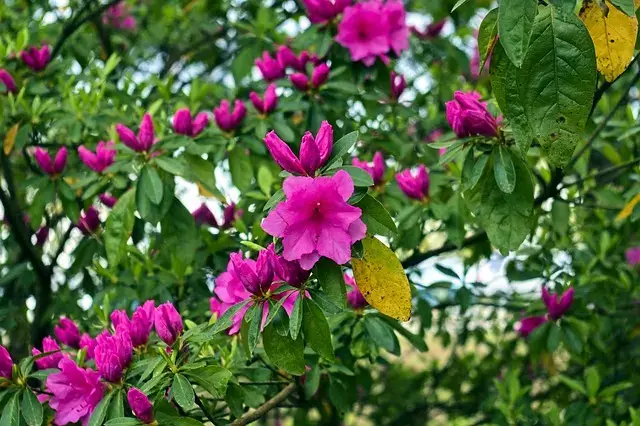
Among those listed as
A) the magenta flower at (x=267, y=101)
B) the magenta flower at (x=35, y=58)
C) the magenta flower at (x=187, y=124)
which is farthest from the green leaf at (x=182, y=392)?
the magenta flower at (x=35, y=58)

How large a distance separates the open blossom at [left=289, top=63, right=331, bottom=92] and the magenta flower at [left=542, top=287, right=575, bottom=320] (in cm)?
84

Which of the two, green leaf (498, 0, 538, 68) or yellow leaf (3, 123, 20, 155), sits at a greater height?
green leaf (498, 0, 538, 68)

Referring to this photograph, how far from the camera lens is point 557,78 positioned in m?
1.33

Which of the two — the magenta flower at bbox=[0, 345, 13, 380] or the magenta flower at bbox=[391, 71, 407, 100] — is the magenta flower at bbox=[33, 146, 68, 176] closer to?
the magenta flower at bbox=[0, 345, 13, 380]

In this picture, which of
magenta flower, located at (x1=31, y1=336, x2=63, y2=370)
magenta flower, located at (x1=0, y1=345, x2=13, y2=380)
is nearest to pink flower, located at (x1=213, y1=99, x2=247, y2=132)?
magenta flower, located at (x1=31, y1=336, x2=63, y2=370)

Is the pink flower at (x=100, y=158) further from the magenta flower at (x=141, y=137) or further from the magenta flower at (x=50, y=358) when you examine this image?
the magenta flower at (x=50, y=358)

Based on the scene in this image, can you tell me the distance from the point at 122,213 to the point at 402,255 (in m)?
0.92

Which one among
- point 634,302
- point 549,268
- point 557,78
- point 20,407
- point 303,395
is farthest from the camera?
point 634,302

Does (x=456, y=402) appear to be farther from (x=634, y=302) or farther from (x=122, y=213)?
(x=122, y=213)

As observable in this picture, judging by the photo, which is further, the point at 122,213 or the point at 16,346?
the point at 16,346

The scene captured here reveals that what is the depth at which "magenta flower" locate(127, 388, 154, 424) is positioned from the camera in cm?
147

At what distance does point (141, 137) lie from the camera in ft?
6.95

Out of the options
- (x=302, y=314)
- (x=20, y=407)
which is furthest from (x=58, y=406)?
(x=302, y=314)

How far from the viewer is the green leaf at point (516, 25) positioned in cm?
126
